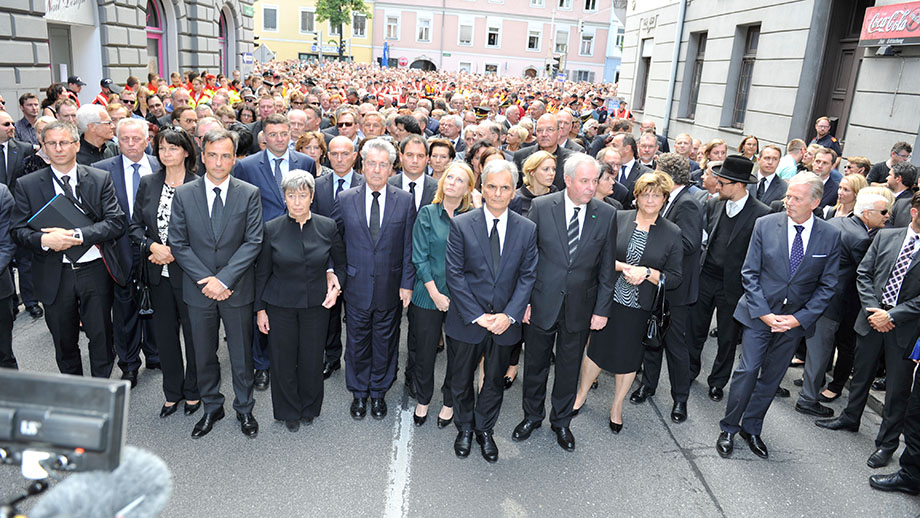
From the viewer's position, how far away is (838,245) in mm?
4613

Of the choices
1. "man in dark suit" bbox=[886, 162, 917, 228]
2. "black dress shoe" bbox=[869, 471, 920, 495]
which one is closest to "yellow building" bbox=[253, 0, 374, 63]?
"man in dark suit" bbox=[886, 162, 917, 228]

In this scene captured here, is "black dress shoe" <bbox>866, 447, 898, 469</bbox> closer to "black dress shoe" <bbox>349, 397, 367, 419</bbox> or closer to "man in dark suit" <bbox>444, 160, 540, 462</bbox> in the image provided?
"man in dark suit" <bbox>444, 160, 540, 462</bbox>

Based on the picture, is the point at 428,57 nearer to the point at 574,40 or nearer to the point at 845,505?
the point at 574,40

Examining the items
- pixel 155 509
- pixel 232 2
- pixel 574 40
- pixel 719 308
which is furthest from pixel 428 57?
pixel 155 509

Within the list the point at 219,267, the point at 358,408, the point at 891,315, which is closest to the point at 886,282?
the point at 891,315

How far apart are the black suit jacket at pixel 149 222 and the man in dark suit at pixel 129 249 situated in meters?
0.34

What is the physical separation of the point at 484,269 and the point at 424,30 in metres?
57.1

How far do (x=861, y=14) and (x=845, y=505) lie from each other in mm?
10232

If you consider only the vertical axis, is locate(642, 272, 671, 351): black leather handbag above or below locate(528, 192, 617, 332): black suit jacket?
below

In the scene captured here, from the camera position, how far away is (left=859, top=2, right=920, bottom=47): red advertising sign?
8.71 meters

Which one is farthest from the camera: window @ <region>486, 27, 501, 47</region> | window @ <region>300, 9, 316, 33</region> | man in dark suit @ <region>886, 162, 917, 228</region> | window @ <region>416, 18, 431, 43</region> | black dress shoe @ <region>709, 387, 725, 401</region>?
window @ <region>486, 27, 501, 47</region>

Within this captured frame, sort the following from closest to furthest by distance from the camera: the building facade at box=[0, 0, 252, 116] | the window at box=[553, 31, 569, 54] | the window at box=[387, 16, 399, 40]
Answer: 1. the building facade at box=[0, 0, 252, 116]
2. the window at box=[387, 16, 399, 40]
3. the window at box=[553, 31, 569, 54]

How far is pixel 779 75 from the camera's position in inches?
493

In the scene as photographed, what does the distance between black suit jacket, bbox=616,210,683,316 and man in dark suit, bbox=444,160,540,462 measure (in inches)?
33.7
